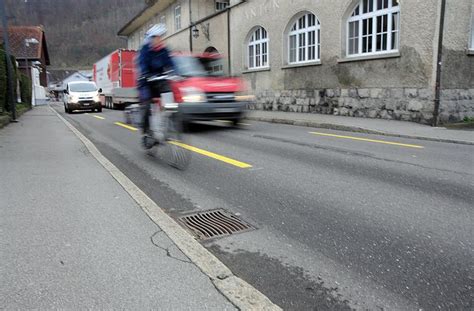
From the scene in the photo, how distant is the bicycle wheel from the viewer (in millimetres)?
6691

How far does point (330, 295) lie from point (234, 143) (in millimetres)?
7302

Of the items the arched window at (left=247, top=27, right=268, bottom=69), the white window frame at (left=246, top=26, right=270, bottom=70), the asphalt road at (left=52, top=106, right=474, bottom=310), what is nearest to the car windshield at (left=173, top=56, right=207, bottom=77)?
the asphalt road at (left=52, top=106, right=474, bottom=310)

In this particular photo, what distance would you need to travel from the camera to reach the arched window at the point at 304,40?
18.6m

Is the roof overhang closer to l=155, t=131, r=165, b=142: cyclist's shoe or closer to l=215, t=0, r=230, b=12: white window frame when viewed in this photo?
l=215, t=0, r=230, b=12: white window frame

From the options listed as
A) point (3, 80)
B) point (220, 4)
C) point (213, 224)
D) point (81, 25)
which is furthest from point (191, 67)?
point (81, 25)

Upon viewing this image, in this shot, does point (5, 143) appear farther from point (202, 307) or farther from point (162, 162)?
point (202, 307)

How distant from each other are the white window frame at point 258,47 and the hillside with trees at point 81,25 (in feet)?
59.9

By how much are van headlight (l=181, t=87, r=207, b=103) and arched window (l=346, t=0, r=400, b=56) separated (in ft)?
22.9

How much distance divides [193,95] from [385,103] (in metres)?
6.88

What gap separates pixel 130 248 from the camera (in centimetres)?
356

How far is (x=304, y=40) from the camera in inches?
758

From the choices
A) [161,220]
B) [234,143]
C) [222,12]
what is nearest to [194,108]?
[234,143]

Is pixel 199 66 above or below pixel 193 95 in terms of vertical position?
above

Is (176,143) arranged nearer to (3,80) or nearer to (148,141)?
(148,141)
